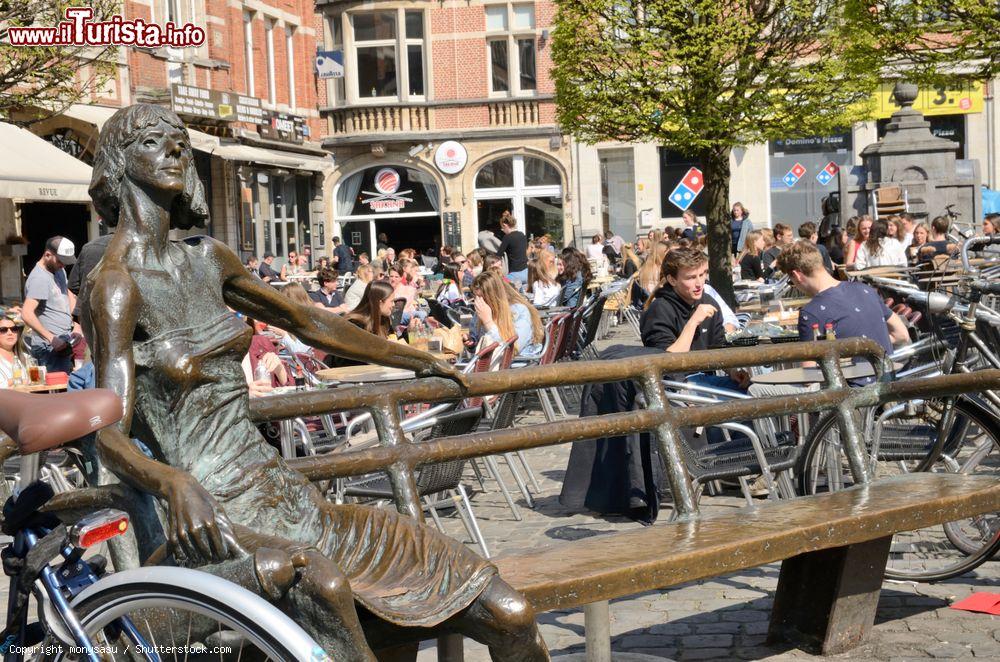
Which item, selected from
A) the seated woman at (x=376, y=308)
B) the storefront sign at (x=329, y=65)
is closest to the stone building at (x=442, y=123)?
the storefront sign at (x=329, y=65)

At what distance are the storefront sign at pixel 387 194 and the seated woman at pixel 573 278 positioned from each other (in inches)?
846

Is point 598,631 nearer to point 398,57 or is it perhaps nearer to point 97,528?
point 97,528

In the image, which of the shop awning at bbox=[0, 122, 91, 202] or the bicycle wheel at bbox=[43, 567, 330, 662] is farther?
the shop awning at bbox=[0, 122, 91, 202]

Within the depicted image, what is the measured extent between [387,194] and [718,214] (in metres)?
23.0

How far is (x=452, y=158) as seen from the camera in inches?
1468

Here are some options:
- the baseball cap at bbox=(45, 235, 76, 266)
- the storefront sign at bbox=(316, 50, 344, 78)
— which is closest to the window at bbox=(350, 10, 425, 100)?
the storefront sign at bbox=(316, 50, 344, 78)

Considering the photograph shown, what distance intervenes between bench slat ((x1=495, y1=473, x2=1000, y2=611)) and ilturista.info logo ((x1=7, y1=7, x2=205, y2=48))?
40.2 feet

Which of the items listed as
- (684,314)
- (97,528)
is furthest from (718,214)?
(97,528)

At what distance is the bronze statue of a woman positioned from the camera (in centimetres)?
289

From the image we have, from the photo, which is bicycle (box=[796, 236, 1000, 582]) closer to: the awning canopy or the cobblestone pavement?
the cobblestone pavement

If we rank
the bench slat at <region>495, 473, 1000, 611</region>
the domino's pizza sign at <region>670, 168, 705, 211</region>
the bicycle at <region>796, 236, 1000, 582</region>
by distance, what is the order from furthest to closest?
the domino's pizza sign at <region>670, 168, 705, 211</region> < the bicycle at <region>796, 236, 1000, 582</region> < the bench slat at <region>495, 473, 1000, 611</region>

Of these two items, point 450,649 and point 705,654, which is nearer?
point 450,649

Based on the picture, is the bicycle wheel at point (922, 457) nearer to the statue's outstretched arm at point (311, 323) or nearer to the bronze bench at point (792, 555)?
the bronze bench at point (792, 555)

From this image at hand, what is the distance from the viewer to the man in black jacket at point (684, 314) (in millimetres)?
7590
